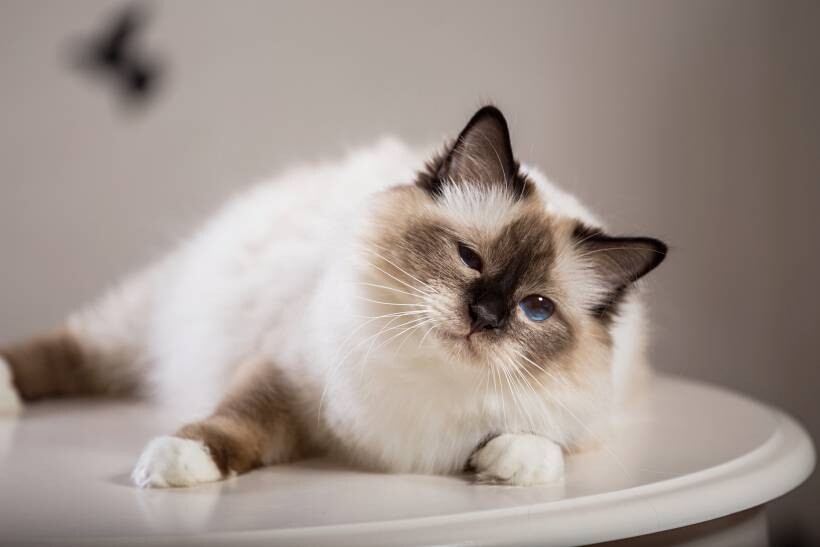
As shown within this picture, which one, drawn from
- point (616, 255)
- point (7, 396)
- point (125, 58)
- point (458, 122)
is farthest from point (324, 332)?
point (125, 58)

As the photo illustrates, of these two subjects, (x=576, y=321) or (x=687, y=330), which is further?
(x=687, y=330)

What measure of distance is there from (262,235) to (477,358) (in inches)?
37.9

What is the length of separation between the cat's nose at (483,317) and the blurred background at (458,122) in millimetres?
1555

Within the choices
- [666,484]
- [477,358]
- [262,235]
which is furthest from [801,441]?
[262,235]

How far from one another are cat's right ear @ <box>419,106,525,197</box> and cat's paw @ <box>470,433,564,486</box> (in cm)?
43

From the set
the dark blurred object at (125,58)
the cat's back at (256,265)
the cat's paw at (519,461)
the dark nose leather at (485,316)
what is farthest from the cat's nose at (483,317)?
the dark blurred object at (125,58)

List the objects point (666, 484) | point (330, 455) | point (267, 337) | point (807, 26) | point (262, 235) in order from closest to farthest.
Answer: point (666, 484), point (330, 455), point (267, 337), point (262, 235), point (807, 26)

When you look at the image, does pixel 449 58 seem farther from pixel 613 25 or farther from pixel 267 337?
pixel 267 337

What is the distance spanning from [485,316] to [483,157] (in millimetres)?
310

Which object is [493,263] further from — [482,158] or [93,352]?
[93,352]

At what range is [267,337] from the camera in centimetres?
183

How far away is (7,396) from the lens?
6.41 feet

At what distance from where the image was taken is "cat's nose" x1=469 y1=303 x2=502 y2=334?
4.35ft

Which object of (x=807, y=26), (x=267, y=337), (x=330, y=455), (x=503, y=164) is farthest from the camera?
(x=807, y=26)
